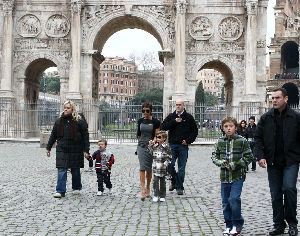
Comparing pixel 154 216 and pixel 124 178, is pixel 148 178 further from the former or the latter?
pixel 124 178

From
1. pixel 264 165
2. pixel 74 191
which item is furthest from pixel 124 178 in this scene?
pixel 264 165

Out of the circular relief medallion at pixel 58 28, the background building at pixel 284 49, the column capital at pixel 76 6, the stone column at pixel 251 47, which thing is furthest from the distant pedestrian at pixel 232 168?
the background building at pixel 284 49

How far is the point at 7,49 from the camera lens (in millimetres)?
31312

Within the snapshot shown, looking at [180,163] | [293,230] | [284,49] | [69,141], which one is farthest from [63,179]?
[284,49]

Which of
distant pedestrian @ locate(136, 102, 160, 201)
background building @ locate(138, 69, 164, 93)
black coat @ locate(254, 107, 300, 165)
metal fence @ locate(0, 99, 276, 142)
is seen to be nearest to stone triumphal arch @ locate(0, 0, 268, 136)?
metal fence @ locate(0, 99, 276, 142)

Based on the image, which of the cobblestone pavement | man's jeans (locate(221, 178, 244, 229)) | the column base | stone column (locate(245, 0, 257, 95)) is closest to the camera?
man's jeans (locate(221, 178, 244, 229))

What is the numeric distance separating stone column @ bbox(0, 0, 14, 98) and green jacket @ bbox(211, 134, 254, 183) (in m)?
25.5

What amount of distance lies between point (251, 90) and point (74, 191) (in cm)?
2115

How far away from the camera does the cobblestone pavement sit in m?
7.35

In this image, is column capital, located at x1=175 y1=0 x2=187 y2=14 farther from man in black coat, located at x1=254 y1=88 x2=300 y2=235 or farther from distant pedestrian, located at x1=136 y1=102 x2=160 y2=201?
man in black coat, located at x1=254 y1=88 x2=300 y2=235

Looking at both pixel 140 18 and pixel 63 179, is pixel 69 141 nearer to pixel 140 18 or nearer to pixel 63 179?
pixel 63 179

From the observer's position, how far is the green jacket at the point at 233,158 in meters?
7.07

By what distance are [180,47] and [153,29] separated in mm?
2098

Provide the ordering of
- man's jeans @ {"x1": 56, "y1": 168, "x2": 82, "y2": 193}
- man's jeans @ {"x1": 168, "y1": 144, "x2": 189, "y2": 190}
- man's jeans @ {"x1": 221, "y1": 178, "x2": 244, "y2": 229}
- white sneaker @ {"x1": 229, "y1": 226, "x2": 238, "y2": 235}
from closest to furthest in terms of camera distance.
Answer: white sneaker @ {"x1": 229, "y1": 226, "x2": 238, "y2": 235}
man's jeans @ {"x1": 221, "y1": 178, "x2": 244, "y2": 229}
man's jeans @ {"x1": 56, "y1": 168, "x2": 82, "y2": 193}
man's jeans @ {"x1": 168, "y1": 144, "x2": 189, "y2": 190}
